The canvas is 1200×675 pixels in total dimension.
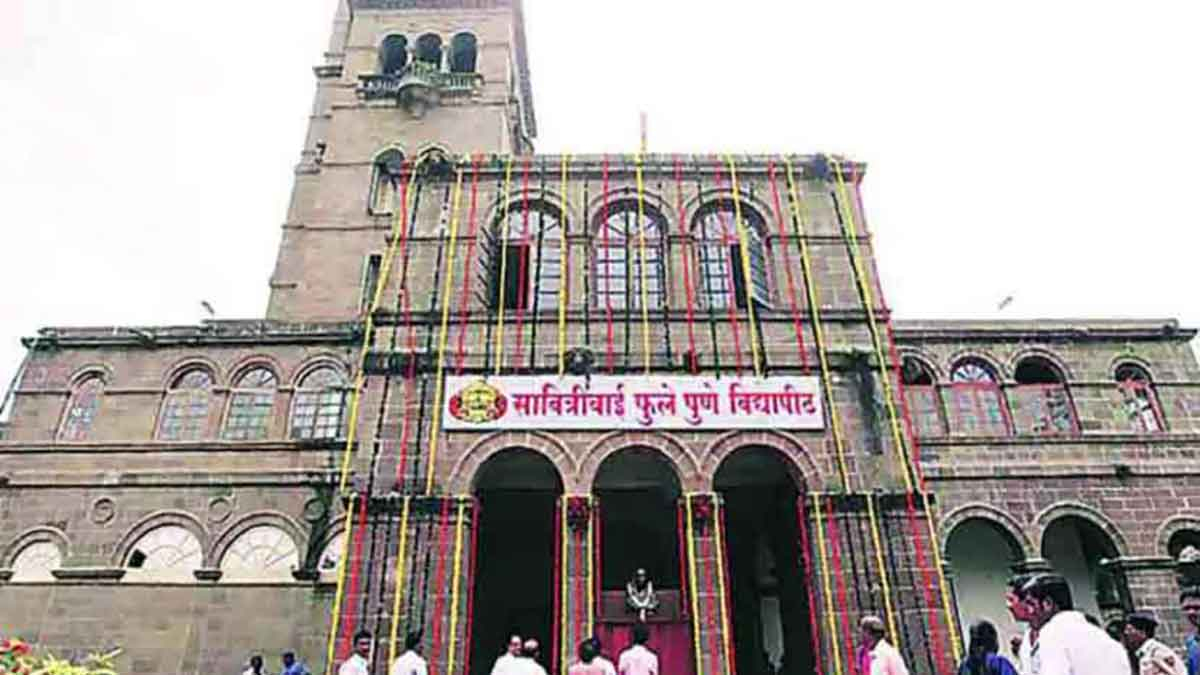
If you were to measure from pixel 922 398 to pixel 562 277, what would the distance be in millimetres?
8099

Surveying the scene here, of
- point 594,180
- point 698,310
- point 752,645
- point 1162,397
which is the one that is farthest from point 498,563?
point 1162,397

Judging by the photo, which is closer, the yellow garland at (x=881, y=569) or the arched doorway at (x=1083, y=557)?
the yellow garland at (x=881, y=569)

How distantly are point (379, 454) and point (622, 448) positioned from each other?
3.78 meters

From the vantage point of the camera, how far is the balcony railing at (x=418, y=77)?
2550cm

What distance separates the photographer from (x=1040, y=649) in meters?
4.80

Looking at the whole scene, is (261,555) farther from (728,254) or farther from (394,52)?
(394,52)

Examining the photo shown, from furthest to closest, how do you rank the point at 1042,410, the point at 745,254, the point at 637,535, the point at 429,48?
the point at 429,48, the point at 1042,410, the point at 637,535, the point at 745,254

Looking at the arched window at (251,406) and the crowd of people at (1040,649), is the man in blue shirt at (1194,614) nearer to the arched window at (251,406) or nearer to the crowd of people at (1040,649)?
the crowd of people at (1040,649)

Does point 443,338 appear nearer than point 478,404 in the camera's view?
No

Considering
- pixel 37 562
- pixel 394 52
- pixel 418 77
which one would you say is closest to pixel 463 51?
pixel 394 52

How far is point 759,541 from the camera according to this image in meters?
16.4

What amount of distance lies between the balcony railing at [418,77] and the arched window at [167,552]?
14411 millimetres

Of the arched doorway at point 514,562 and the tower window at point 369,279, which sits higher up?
the tower window at point 369,279

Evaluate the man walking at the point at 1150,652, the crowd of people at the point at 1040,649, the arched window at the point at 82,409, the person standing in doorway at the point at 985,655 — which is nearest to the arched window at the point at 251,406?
the arched window at the point at 82,409
